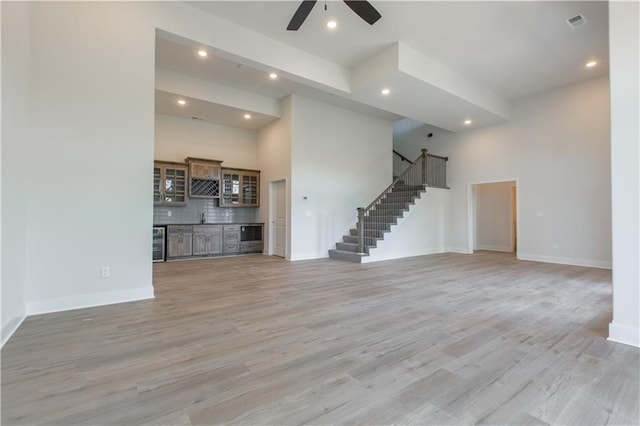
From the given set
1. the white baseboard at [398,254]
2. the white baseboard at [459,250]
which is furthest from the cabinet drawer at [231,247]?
the white baseboard at [459,250]

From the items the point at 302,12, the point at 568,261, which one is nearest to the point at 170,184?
the point at 302,12

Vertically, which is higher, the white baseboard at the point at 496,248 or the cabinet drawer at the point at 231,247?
the cabinet drawer at the point at 231,247

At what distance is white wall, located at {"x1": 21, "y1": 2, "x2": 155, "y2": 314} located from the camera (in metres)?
3.32

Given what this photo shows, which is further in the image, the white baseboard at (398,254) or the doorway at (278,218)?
the doorway at (278,218)

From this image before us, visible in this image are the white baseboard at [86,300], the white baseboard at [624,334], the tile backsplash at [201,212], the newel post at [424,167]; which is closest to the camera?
the white baseboard at [624,334]

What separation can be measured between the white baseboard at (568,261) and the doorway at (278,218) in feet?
20.3

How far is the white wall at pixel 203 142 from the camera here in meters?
7.84

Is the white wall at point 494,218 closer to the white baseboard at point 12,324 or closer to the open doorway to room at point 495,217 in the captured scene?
the open doorway to room at point 495,217

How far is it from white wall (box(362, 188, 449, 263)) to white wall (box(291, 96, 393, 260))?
134 centimetres

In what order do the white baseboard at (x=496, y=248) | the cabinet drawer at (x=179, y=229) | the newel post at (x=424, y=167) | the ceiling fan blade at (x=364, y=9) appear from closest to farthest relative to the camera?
the ceiling fan blade at (x=364, y=9) < the cabinet drawer at (x=179, y=229) < the newel post at (x=424, y=167) < the white baseboard at (x=496, y=248)

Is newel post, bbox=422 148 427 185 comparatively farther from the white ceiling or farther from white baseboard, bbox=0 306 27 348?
white baseboard, bbox=0 306 27 348

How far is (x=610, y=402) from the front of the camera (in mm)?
1773

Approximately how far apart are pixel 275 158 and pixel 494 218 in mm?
7486

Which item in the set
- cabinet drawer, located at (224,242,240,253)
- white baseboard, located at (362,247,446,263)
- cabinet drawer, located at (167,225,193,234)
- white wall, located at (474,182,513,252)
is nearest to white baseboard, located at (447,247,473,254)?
white baseboard, located at (362,247,446,263)
